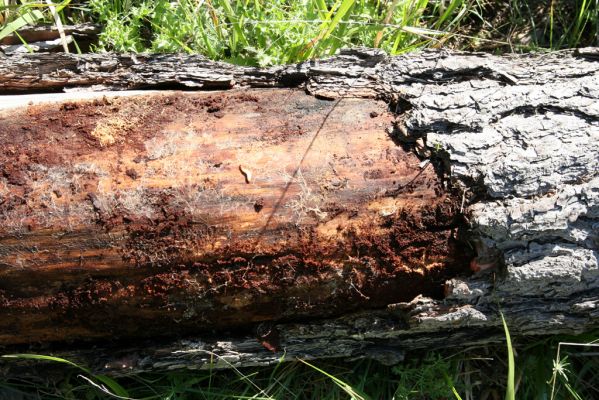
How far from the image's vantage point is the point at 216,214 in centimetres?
156

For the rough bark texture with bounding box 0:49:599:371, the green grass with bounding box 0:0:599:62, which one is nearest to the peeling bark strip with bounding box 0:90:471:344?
the rough bark texture with bounding box 0:49:599:371

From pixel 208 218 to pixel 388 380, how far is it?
105 centimetres

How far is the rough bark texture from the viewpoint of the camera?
5.14ft

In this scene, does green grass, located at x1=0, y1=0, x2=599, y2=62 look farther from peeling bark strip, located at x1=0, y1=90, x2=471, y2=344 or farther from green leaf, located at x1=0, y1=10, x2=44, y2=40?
peeling bark strip, located at x1=0, y1=90, x2=471, y2=344

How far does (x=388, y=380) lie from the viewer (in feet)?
7.12

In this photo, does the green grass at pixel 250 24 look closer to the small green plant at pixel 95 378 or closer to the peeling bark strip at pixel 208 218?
the peeling bark strip at pixel 208 218

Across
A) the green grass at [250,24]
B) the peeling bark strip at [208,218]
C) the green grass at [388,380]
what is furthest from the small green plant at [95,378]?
the green grass at [250,24]

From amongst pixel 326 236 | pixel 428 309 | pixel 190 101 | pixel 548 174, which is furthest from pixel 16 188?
pixel 548 174

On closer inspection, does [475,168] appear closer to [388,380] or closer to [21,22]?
[388,380]

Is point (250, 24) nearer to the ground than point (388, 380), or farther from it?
farther from it

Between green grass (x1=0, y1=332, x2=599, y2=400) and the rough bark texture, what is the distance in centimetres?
27

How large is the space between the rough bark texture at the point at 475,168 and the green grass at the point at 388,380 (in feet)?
0.90

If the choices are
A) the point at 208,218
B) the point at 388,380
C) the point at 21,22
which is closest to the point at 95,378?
the point at 208,218

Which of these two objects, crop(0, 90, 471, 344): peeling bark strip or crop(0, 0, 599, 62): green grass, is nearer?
crop(0, 90, 471, 344): peeling bark strip
